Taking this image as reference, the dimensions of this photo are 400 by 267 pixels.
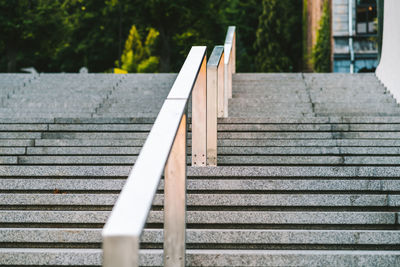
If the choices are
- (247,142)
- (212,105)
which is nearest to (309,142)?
(247,142)

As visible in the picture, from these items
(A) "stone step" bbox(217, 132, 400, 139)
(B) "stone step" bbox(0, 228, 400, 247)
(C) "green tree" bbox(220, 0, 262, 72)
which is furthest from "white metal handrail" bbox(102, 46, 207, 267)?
(C) "green tree" bbox(220, 0, 262, 72)

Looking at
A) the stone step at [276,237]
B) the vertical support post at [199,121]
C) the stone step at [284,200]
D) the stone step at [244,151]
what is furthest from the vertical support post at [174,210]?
the stone step at [244,151]

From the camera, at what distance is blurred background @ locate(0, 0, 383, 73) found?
1906cm

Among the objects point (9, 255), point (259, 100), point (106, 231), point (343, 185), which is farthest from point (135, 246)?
point (259, 100)

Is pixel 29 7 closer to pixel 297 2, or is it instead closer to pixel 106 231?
pixel 106 231

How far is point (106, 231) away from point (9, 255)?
1963 mm

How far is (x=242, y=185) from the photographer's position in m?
4.39

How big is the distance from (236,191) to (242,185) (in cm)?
7

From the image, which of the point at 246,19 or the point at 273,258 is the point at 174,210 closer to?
the point at 273,258

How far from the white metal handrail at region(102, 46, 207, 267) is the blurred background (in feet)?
20.9

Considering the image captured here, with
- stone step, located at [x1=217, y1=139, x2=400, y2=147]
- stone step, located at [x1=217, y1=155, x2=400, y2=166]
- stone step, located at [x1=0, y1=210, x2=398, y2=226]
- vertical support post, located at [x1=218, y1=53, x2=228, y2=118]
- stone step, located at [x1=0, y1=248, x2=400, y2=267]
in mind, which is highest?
vertical support post, located at [x1=218, y1=53, x2=228, y2=118]

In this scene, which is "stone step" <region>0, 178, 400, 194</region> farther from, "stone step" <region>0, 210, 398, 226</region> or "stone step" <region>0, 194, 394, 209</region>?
"stone step" <region>0, 210, 398, 226</region>

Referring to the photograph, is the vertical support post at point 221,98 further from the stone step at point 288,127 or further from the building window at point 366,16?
the building window at point 366,16

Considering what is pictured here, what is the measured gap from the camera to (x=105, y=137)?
6047 mm
